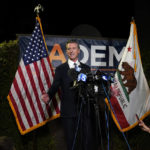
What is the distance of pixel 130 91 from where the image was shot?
3.39 metres

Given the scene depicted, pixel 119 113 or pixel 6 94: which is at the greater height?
pixel 6 94

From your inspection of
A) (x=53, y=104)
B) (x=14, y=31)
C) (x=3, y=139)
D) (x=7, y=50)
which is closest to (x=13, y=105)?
(x=53, y=104)

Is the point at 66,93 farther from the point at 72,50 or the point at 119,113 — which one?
the point at 119,113

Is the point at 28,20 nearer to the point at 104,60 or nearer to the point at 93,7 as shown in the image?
the point at 93,7

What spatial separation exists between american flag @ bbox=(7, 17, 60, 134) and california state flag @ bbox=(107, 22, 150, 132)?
1.01 meters

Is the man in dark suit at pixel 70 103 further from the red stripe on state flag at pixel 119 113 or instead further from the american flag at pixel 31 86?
the red stripe on state flag at pixel 119 113

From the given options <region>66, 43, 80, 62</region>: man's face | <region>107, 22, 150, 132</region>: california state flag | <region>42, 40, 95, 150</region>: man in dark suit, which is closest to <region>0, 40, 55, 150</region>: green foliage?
<region>42, 40, 95, 150</region>: man in dark suit

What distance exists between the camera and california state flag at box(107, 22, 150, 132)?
335 cm

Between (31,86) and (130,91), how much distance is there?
1465 millimetres

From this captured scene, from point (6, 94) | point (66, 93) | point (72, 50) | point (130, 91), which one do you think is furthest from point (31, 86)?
point (130, 91)

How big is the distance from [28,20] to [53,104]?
2445mm

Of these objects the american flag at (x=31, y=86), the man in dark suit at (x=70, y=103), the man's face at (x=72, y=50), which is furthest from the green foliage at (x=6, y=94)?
the man's face at (x=72, y=50)

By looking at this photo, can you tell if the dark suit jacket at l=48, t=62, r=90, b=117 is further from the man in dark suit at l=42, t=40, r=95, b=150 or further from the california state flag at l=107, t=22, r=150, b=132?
the california state flag at l=107, t=22, r=150, b=132

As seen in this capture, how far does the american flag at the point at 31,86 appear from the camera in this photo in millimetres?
3076
